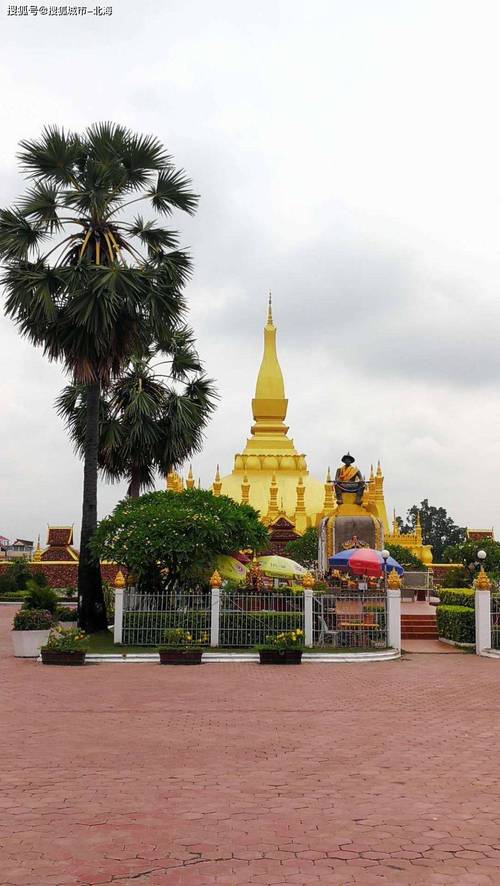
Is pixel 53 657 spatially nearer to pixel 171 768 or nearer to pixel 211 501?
pixel 211 501

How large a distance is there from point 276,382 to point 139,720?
4424 centimetres

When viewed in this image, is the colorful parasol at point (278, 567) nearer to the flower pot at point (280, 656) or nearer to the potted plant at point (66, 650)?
the flower pot at point (280, 656)

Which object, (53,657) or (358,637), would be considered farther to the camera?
(358,637)

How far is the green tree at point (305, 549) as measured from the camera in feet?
118

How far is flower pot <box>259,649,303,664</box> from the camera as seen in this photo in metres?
16.4

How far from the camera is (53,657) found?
1612 centimetres

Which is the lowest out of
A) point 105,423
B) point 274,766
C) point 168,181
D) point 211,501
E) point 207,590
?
point 274,766

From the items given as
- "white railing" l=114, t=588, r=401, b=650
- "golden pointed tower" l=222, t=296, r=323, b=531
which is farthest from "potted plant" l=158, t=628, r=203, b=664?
"golden pointed tower" l=222, t=296, r=323, b=531

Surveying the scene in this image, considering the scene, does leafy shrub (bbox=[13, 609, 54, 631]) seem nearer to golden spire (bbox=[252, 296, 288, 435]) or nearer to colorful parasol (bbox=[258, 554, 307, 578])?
colorful parasol (bbox=[258, 554, 307, 578])

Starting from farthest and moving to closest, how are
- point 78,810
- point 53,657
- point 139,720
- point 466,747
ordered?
point 53,657, point 139,720, point 466,747, point 78,810

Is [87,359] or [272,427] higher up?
[272,427]

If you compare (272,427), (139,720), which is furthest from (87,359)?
(272,427)

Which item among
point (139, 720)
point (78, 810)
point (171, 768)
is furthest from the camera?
point (139, 720)

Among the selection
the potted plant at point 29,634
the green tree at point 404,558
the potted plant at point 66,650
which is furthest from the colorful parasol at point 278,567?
the green tree at point 404,558
